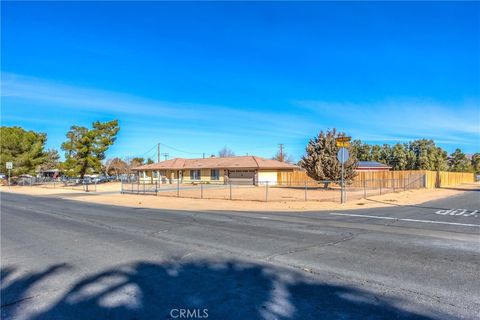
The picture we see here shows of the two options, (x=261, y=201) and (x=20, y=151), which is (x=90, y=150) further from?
(x=261, y=201)

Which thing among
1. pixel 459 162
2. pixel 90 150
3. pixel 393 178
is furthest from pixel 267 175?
pixel 459 162

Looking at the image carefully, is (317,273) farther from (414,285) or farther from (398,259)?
(398,259)

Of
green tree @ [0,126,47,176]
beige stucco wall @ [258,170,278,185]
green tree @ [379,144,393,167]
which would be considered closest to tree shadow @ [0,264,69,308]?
beige stucco wall @ [258,170,278,185]

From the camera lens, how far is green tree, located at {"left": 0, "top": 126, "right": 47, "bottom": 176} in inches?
2263

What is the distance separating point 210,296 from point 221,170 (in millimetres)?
48976

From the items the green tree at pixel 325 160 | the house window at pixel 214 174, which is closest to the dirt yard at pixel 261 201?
the green tree at pixel 325 160

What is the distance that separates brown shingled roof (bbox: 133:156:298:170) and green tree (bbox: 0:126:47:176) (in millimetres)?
17260

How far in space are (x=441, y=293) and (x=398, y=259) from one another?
2024 mm

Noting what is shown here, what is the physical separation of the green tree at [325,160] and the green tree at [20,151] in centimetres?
4669

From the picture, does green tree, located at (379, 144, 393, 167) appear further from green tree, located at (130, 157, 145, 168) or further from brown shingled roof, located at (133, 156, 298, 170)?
green tree, located at (130, 157, 145, 168)

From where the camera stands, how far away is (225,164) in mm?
53438

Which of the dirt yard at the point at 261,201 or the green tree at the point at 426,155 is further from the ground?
the green tree at the point at 426,155

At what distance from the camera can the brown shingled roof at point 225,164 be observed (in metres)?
50.9

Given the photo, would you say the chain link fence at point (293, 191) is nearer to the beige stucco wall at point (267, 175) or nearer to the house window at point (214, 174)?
the beige stucco wall at point (267, 175)
